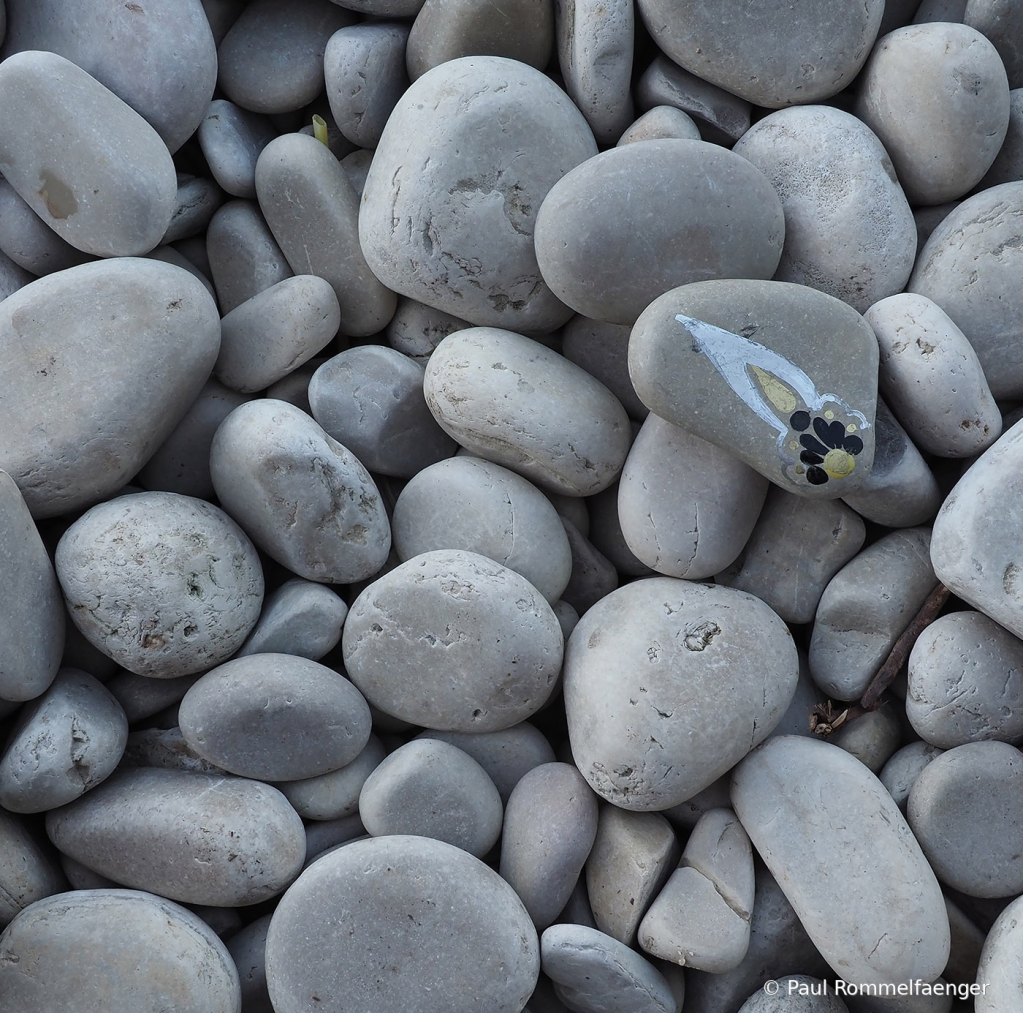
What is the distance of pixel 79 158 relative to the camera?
1391mm

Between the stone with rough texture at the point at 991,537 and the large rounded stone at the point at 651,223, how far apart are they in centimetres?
42

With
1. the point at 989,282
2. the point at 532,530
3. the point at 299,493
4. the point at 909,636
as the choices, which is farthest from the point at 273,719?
the point at 989,282

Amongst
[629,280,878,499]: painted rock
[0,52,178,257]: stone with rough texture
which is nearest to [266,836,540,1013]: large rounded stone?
[629,280,878,499]: painted rock

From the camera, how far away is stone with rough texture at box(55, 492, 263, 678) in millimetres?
1305

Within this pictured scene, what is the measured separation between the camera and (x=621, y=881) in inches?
51.7

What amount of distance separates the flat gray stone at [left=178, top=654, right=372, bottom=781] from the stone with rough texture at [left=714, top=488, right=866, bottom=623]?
607 mm

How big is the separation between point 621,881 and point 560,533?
49 cm

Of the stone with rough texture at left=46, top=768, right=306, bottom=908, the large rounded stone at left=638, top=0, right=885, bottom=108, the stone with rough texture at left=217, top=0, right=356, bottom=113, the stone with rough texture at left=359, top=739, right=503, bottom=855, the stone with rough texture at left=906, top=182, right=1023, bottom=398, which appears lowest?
the stone with rough texture at left=46, top=768, right=306, bottom=908

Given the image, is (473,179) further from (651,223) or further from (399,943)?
(399,943)

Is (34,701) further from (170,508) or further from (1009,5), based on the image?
A: (1009,5)

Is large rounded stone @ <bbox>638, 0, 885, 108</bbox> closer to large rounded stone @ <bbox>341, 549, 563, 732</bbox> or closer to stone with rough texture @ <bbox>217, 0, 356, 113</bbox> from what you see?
stone with rough texture @ <bbox>217, 0, 356, 113</bbox>

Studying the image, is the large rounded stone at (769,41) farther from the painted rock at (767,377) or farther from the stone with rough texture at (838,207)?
the painted rock at (767,377)

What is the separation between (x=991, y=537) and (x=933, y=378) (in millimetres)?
223

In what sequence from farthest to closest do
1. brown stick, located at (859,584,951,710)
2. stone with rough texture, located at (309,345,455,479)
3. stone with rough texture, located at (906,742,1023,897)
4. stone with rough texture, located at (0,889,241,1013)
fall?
1. stone with rough texture, located at (309,345,455,479)
2. brown stick, located at (859,584,951,710)
3. stone with rough texture, located at (906,742,1023,897)
4. stone with rough texture, located at (0,889,241,1013)
